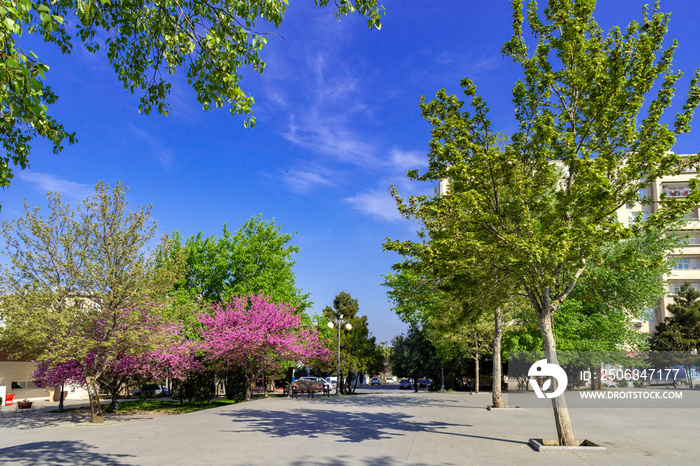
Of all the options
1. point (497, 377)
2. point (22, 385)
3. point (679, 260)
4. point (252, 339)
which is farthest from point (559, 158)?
point (679, 260)

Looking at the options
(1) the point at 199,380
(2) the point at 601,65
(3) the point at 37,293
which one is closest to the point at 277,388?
(1) the point at 199,380

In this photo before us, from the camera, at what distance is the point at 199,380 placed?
89.8 feet

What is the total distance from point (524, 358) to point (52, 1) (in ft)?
114

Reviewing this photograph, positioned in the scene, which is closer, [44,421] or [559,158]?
[559,158]

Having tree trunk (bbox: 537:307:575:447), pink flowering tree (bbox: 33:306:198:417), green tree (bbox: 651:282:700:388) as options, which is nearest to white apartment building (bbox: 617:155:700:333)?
green tree (bbox: 651:282:700:388)

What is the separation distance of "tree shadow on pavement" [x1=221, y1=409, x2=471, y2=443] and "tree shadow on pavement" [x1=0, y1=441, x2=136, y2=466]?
14.8 feet

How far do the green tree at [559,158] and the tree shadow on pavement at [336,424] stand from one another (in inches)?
183

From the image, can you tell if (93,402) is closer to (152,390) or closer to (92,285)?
(92,285)

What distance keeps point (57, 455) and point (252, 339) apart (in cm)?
1678

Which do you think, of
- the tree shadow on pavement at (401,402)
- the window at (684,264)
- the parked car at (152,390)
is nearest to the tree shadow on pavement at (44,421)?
the tree shadow on pavement at (401,402)

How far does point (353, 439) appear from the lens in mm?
12047

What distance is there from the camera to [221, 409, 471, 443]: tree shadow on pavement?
13.2 metres

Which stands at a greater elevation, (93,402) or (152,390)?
(93,402)

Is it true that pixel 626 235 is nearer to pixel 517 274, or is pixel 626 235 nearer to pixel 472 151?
pixel 517 274
